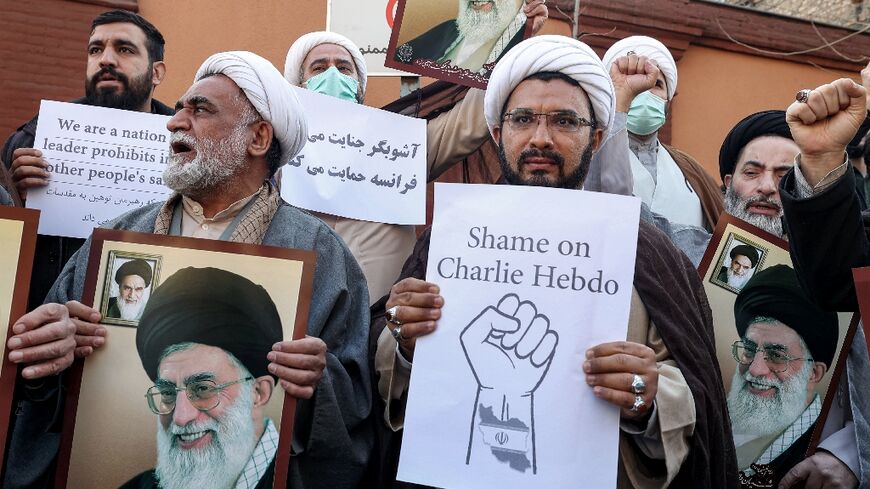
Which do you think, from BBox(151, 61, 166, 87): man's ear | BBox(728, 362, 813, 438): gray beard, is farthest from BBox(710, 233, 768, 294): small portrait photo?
BBox(151, 61, 166, 87): man's ear

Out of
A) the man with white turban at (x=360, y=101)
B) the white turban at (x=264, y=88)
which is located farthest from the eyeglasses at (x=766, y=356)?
the white turban at (x=264, y=88)

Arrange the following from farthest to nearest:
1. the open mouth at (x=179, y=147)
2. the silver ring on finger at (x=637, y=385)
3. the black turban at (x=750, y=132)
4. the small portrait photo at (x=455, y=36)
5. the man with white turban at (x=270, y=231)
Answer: the small portrait photo at (x=455, y=36), the black turban at (x=750, y=132), the open mouth at (x=179, y=147), the man with white turban at (x=270, y=231), the silver ring on finger at (x=637, y=385)

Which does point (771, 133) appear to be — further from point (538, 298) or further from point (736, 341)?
point (538, 298)

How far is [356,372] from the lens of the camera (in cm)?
302

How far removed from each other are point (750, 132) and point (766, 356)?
1.26m

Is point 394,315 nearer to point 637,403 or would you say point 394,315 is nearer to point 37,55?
point 637,403

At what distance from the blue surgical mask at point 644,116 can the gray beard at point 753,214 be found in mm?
634

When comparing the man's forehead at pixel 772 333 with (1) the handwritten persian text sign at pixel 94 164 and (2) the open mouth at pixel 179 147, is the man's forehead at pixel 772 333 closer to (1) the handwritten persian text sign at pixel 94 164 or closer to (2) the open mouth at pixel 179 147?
(2) the open mouth at pixel 179 147

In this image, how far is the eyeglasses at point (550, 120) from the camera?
10.4 feet

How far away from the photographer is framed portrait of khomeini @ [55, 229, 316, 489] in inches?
104

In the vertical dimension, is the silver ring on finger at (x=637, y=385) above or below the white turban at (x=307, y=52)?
below

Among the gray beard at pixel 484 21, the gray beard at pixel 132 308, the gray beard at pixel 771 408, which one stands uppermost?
the gray beard at pixel 484 21

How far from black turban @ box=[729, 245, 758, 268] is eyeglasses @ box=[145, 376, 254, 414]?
1.65m

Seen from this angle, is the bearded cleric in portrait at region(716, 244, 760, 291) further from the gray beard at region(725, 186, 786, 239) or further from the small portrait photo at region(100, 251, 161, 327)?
the small portrait photo at region(100, 251, 161, 327)
